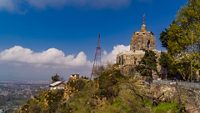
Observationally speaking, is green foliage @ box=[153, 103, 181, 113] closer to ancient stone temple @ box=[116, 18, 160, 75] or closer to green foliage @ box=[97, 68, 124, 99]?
green foliage @ box=[97, 68, 124, 99]

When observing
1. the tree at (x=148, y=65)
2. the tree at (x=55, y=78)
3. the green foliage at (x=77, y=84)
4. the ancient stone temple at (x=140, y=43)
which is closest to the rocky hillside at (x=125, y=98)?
the green foliage at (x=77, y=84)

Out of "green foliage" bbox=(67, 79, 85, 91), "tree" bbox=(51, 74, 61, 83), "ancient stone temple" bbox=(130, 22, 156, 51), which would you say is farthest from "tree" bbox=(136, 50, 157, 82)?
"tree" bbox=(51, 74, 61, 83)

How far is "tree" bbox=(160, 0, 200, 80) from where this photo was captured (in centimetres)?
3419

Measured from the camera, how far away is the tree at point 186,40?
3419 centimetres

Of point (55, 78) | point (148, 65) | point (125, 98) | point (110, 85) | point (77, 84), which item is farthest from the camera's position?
point (55, 78)

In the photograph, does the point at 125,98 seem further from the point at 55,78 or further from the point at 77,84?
the point at 55,78

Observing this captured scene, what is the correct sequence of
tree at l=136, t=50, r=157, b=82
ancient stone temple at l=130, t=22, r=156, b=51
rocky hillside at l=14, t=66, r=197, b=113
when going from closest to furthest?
rocky hillside at l=14, t=66, r=197, b=113
tree at l=136, t=50, r=157, b=82
ancient stone temple at l=130, t=22, r=156, b=51

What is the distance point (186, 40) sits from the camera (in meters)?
34.8

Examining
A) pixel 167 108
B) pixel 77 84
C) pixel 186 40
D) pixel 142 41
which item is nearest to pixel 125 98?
pixel 167 108

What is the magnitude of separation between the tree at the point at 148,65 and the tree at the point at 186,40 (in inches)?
180

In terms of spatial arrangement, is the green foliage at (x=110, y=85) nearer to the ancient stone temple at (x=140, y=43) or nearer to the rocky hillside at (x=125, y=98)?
the rocky hillside at (x=125, y=98)

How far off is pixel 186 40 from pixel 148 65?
8669mm

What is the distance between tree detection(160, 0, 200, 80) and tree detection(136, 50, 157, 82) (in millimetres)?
4583

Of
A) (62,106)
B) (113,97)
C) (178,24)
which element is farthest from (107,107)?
(62,106)
